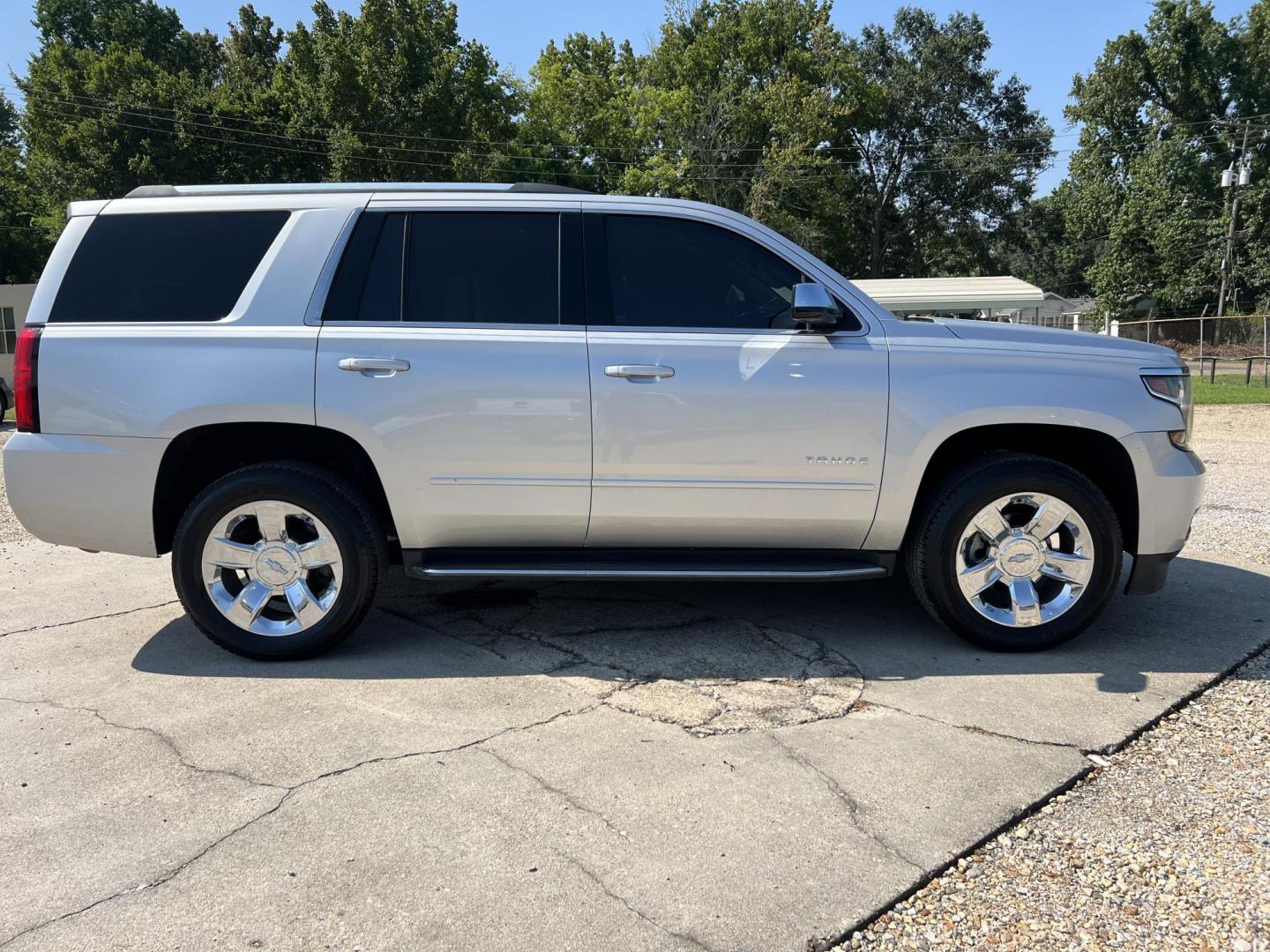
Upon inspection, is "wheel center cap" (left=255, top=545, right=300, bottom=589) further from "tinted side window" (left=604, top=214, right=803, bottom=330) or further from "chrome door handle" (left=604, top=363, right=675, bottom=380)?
"tinted side window" (left=604, top=214, right=803, bottom=330)

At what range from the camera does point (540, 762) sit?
3.11m

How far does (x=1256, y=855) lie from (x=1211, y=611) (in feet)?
8.38

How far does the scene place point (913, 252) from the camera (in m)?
46.8

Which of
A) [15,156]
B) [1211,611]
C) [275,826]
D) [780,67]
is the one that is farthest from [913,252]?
[275,826]

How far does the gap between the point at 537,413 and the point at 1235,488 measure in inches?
287

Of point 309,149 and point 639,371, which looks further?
point 309,149

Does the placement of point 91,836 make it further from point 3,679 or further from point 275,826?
point 3,679

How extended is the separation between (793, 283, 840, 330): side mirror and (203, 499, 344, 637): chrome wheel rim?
222 cm

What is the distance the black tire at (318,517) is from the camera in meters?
3.87

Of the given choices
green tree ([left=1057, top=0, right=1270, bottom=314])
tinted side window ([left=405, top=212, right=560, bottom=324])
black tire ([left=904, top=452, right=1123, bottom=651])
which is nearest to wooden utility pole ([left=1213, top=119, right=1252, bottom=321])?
green tree ([left=1057, top=0, right=1270, bottom=314])

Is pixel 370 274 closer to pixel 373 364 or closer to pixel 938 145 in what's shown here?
pixel 373 364

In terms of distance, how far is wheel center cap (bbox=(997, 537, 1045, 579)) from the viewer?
13.1ft

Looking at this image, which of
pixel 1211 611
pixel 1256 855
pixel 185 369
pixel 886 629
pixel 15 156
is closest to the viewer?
pixel 1256 855

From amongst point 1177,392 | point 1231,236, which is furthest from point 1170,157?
point 1177,392
